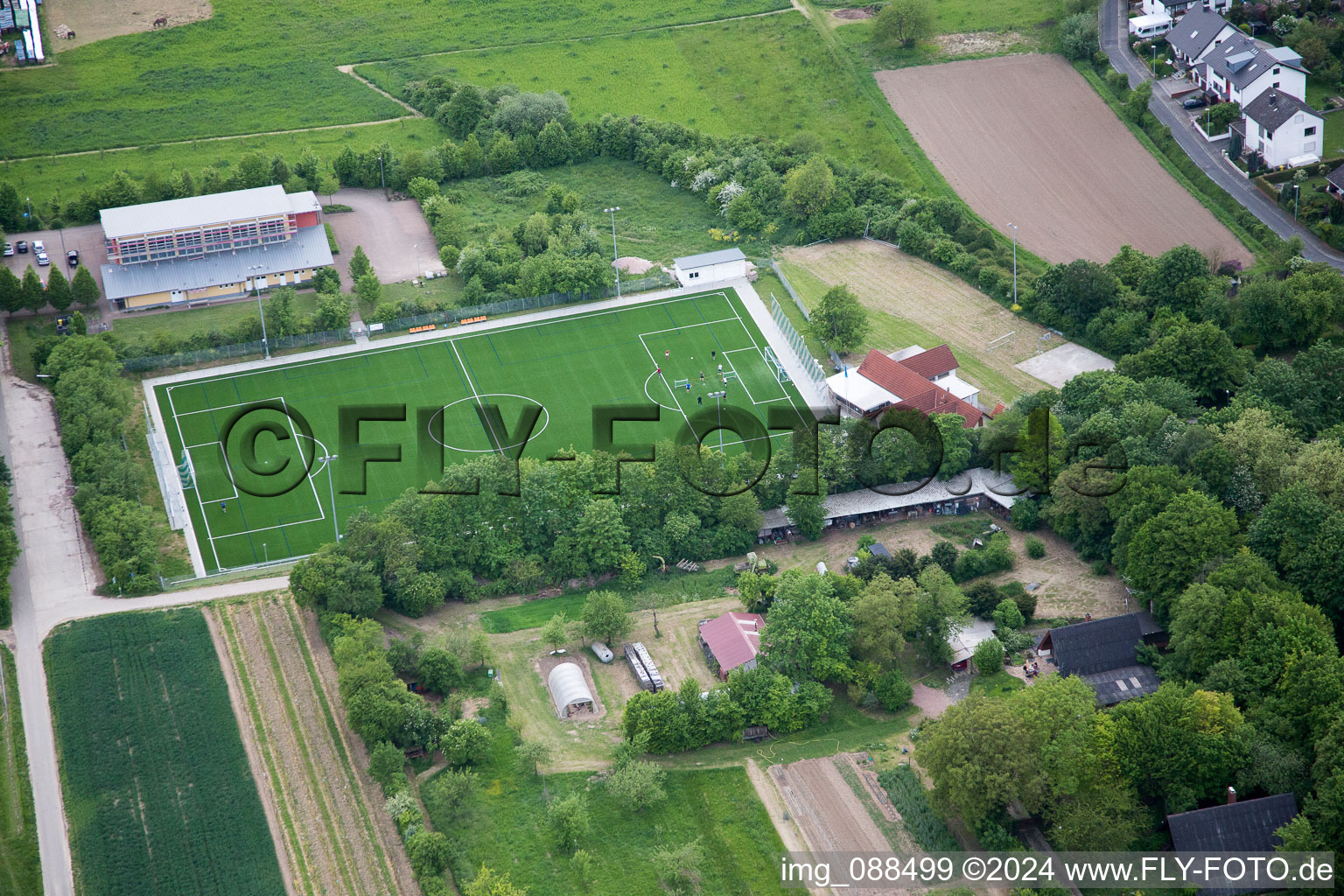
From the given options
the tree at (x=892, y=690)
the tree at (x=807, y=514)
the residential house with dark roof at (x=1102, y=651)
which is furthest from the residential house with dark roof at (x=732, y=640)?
the residential house with dark roof at (x=1102, y=651)

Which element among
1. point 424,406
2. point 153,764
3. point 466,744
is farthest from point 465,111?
point 153,764

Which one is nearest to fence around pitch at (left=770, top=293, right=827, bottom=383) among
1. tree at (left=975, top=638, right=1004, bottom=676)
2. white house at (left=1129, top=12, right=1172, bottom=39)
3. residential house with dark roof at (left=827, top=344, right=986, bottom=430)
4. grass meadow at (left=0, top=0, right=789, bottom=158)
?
residential house with dark roof at (left=827, top=344, right=986, bottom=430)

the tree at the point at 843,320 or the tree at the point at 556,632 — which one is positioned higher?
the tree at the point at 843,320

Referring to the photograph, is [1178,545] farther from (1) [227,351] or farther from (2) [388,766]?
(1) [227,351]

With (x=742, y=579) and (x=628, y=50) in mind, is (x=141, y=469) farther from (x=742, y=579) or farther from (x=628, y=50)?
(x=628, y=50)

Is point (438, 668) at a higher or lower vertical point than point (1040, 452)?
lower

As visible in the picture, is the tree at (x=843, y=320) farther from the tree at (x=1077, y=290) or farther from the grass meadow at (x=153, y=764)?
the grass meadow at (x=153, y=764)

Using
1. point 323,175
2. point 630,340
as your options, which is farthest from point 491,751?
point 323,175
